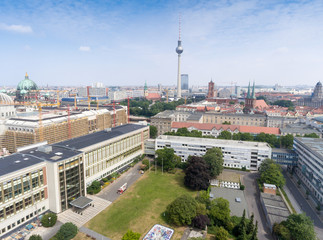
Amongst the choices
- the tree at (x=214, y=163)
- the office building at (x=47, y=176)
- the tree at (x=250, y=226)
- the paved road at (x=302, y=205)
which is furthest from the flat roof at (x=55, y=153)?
the paved road at (x=302, y=205)

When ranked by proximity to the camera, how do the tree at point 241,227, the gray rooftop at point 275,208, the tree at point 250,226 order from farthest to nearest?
the gray rooftop at point 275,208
the tree at point 250,226
the tree at point 241,227

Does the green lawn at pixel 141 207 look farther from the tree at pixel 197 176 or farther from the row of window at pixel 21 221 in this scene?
the row of window at pixel 21 221

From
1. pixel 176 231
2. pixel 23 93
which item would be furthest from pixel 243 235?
pixel 23 93

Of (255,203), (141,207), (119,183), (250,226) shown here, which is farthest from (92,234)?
(255,203)

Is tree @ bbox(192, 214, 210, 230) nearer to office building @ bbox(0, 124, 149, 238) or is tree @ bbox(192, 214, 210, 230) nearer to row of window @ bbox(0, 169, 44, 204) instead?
office building @ bbox(0, 124, 149, 238)

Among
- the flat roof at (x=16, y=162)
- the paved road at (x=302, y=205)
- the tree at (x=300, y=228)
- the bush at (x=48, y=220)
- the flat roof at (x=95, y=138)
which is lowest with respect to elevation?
the paved road at (x=302, y=205)

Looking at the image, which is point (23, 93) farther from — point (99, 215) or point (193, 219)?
point (193, 219)

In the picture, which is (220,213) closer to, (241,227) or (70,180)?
(241,227)
